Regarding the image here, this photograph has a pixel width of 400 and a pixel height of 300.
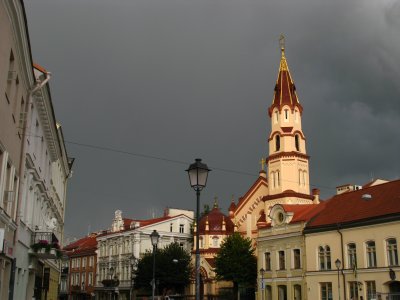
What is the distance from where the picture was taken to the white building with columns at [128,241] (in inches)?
A: 3125

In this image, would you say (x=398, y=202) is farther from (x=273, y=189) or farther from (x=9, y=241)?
(x=9, y=241)

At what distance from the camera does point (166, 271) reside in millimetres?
68312

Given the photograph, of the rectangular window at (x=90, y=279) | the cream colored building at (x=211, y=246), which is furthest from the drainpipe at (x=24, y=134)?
the rectangular window at (x=90, y=279)

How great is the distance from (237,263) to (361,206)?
61.3 ft

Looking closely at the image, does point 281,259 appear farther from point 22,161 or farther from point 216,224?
point 22,161

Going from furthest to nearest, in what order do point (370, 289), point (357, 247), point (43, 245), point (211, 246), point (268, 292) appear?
point (211, 246)
point (268, 292)
point (357, 247)
point (370, 289)
point (43, 245)

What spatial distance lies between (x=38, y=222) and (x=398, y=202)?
2816cm

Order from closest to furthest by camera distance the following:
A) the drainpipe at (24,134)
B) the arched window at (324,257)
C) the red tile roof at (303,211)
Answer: the drainpipe at (24,134)
the arched window at (324,257)
the red tile roof at (303,211)

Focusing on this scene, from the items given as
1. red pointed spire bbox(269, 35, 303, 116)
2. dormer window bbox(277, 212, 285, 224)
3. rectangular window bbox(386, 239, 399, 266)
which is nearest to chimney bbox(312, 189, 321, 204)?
red pointed spire bbox(269, 35, 303, 116)

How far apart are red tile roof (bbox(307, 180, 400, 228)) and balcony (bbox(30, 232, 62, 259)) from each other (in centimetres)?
2455

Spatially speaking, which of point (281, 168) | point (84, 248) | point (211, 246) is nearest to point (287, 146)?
point (281, 168)

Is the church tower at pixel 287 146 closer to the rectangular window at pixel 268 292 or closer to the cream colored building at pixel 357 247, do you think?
the rectangular window at pixel 268 292

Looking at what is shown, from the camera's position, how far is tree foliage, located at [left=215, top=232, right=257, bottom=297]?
5875cm

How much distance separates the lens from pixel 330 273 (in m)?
44.7
